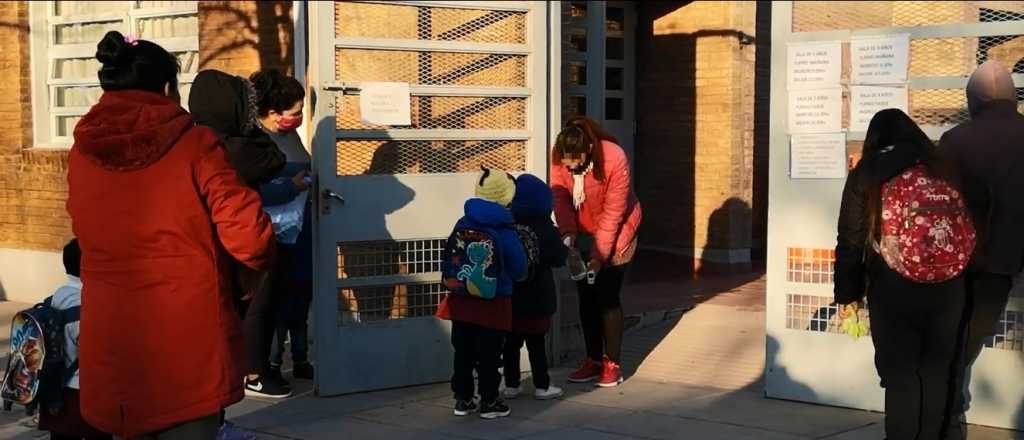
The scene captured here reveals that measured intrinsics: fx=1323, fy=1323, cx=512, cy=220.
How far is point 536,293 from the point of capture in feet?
24.2

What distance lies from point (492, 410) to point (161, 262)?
10.8 feet

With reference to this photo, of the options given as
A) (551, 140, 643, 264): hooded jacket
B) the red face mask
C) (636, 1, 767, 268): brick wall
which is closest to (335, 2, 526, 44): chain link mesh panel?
the red face mask

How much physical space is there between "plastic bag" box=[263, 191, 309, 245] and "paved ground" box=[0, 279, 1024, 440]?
959 mm

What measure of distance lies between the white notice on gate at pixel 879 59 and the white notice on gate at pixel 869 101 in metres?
0.04

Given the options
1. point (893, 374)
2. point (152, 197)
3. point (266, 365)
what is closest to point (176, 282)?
point (152, 197)

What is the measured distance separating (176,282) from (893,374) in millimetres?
3157

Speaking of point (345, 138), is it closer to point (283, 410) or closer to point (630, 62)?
point (283, 410)

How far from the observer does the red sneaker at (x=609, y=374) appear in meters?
7.88

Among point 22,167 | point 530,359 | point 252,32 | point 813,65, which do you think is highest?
point 252,32

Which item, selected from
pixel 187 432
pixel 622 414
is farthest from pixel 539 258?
pixel 187 432

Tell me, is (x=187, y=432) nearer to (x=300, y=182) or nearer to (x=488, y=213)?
(x=488, y=213)

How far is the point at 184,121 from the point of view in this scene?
4125 mm

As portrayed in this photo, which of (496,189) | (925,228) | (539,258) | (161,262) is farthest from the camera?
(539,258)

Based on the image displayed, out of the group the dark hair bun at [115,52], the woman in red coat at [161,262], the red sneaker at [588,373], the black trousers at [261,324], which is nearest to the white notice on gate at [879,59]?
the red sneaker at [588,373]
